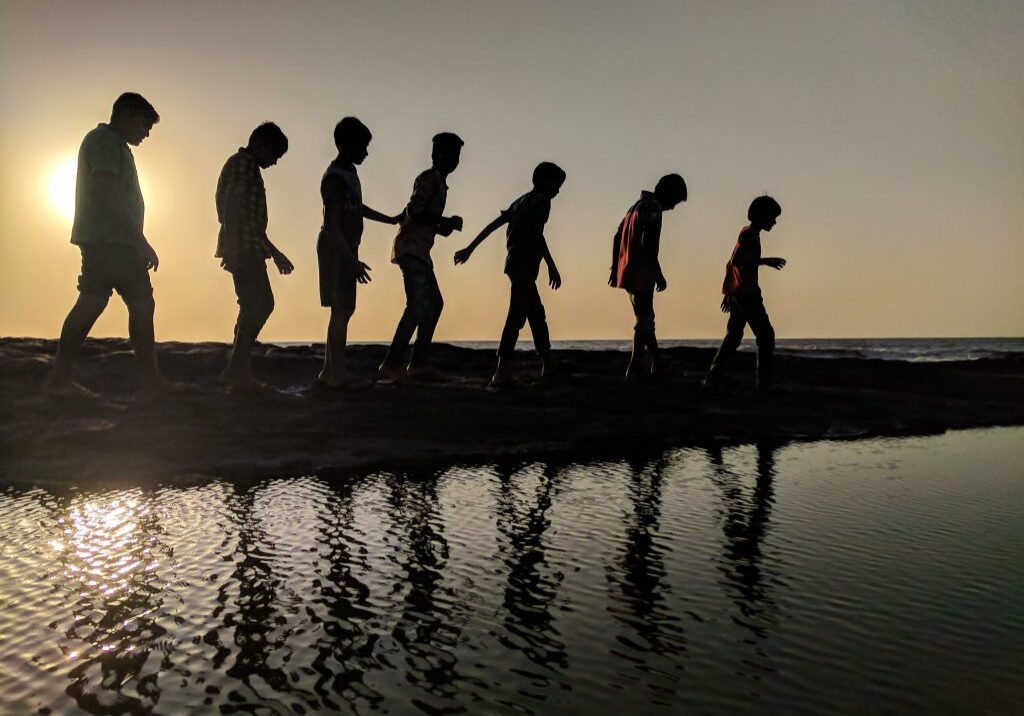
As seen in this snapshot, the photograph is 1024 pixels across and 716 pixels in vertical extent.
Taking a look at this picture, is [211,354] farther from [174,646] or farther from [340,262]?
[174,646]

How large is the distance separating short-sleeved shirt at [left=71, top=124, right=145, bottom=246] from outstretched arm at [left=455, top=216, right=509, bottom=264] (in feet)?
9.14

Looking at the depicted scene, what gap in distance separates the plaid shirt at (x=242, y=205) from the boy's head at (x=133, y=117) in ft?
2.15

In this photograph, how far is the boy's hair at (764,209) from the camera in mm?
8133

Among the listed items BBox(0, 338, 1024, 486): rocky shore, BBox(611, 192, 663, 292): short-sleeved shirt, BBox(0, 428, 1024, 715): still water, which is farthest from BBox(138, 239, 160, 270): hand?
BBox(611, 192, 663, 292): short-sleeved shirt

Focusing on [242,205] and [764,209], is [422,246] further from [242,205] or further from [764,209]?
[764,209]

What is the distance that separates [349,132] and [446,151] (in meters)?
0.89

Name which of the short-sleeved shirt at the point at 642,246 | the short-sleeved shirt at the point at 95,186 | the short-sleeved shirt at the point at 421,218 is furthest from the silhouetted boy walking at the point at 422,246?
the short-sleeved shirt at the point at 95,186

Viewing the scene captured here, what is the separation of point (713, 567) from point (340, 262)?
4.75 metres

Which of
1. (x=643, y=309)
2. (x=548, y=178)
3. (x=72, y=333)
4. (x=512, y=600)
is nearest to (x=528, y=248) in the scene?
(x=548, y=178)

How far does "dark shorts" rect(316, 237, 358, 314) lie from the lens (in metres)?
6.62

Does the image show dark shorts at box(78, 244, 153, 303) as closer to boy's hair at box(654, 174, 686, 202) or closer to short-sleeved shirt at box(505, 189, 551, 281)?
short-sleeved shirt at box(505, 189, 551, 281)

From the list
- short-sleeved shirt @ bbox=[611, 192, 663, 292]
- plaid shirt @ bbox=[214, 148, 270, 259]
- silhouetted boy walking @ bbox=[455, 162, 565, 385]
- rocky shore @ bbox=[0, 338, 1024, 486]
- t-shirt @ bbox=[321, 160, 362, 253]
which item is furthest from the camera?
short-sleeved shirt @ bbox=[611, 192, 663, 292]

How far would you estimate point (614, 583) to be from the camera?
2.44 metres

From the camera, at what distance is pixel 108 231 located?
18.9 ft
